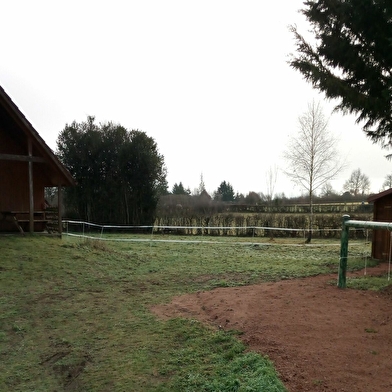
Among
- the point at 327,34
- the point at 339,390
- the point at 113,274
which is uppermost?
the point at 327,34

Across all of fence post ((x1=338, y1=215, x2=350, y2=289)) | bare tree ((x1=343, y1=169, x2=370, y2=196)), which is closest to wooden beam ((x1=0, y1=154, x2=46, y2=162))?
fence post ((x1=338, y1=215, x2=350, y2=289))

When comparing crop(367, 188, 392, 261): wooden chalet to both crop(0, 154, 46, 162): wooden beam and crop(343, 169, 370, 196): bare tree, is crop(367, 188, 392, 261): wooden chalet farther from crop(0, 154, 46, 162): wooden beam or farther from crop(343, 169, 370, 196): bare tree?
crop(343, 169, 370, 196): bare tree

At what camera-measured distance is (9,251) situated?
356 inches

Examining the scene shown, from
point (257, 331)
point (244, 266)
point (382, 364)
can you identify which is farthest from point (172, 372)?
point (244, 266)

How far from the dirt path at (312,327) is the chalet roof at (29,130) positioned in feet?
27.8

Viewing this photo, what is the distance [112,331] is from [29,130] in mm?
9242

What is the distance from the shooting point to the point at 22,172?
42.6ft

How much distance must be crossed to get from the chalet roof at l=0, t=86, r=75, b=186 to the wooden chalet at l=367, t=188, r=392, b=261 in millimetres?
11229

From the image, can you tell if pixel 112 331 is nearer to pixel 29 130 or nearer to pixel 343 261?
pixel 343 261

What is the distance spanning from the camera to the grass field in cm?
334

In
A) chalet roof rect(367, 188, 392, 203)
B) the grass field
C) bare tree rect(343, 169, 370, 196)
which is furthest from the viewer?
bare tree rect(343, 169, 370, 196)

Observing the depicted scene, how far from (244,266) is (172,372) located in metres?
6.46

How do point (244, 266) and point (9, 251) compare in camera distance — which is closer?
point (9, 251)

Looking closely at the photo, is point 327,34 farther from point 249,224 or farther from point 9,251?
point 249,224
